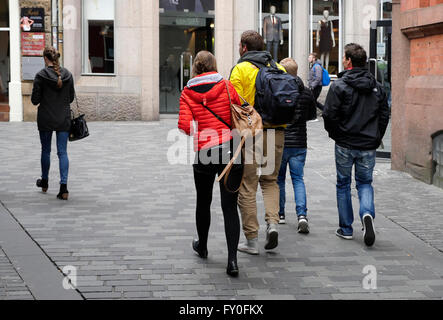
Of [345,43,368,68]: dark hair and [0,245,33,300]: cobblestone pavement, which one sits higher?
[345,43,368,68]: dark hair

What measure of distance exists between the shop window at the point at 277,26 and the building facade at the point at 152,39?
0.03 metres

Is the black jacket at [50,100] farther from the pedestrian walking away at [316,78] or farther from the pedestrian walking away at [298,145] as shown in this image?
the pedestrian walking away at [316,78]

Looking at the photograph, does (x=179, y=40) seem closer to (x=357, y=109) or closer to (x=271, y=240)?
(x=357, y=109)

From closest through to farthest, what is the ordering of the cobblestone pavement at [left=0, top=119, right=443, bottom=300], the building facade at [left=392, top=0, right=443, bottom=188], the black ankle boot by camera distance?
the cobblestone pavement at [left=0, top=119, right=443, bottom=300] < the black ankle boot < the building facade at [left=392, top=0, right=443, bottom=188]

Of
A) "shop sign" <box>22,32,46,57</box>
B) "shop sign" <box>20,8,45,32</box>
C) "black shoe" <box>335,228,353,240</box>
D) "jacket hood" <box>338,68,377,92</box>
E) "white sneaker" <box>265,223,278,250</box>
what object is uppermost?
"shop sign" <box>20,8,45,32</box>

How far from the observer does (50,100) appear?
355 inches

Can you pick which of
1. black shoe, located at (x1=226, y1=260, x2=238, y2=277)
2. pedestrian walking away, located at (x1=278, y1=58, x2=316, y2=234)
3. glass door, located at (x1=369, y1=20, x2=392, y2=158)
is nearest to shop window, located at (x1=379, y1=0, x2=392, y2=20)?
glass door, located at (x1=369, y1=20, x2=392, y2=158)

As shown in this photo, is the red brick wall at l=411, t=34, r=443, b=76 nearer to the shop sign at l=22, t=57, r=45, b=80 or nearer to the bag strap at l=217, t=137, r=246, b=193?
the bag strap at l=217, t=137, r=246, b=193

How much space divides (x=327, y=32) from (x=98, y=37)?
627cm

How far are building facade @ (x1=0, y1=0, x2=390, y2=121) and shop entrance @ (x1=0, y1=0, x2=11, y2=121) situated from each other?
0.12m

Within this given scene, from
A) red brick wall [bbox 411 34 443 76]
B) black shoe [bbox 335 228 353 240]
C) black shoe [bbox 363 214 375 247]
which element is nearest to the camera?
black shoe [bbox 363 214 375 247]

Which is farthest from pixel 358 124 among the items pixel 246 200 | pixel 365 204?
pixel 246 200

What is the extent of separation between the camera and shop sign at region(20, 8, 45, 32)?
60.9 feet

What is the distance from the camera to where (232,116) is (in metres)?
5.78
